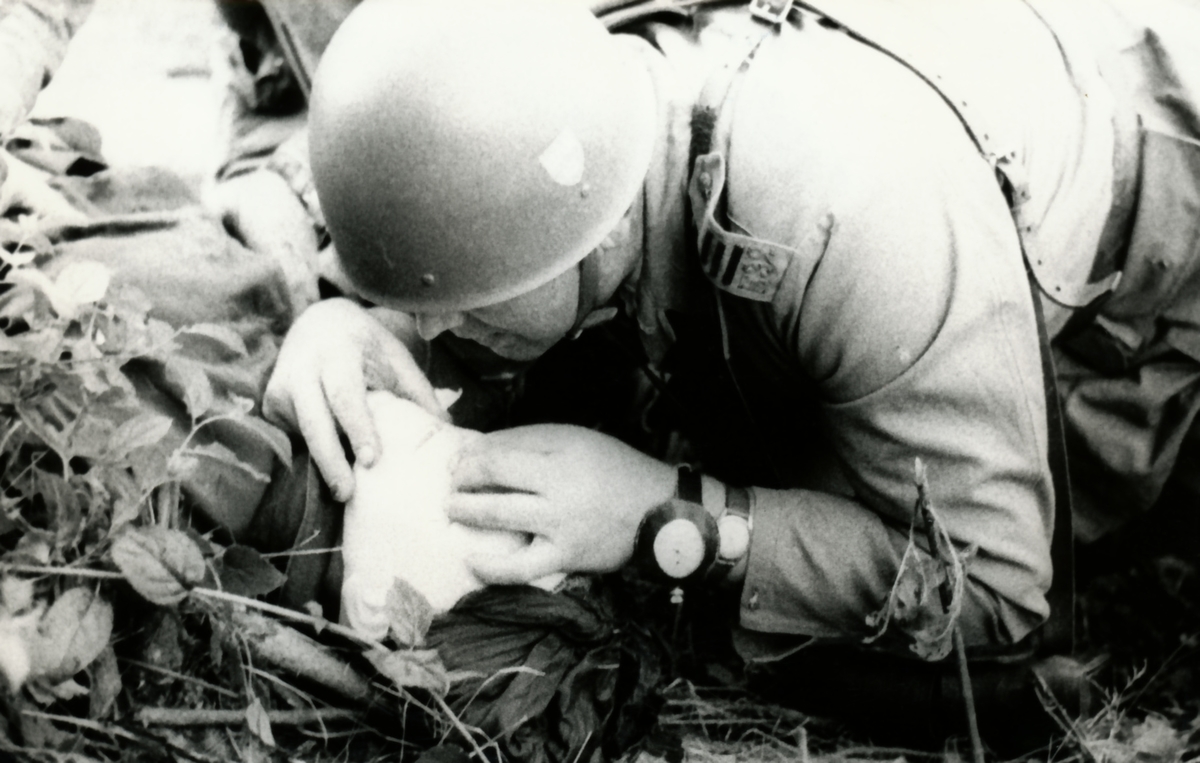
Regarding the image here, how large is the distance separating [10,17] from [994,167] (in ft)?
5.77

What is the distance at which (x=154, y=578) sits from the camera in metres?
1.36

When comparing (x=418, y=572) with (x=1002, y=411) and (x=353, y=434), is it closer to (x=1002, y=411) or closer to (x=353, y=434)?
(x=353, y=434)

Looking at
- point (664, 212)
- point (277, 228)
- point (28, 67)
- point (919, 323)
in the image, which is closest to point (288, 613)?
point (277, 228)

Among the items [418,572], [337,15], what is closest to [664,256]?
[418,572]

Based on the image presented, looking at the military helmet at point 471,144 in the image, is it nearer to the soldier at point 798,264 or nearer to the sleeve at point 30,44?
the soldier at point 798,264

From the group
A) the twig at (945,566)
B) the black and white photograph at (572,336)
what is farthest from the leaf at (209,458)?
the twig at (945,566)

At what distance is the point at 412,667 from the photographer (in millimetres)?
1508

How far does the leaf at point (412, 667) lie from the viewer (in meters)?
1.51

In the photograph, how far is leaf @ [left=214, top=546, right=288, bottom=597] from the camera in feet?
4.91

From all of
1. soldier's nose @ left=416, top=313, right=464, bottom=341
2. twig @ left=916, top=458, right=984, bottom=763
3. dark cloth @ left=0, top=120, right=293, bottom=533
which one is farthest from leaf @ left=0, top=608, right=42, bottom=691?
twig @ left=916, top=458, right=984, bottom=763

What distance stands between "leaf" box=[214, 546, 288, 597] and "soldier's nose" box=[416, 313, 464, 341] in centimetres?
42

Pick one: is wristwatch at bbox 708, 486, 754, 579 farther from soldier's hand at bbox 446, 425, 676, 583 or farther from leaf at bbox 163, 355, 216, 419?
leaf at bbox 163, 355, 216, 419

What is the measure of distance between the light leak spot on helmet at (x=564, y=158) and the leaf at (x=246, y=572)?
0.67 m

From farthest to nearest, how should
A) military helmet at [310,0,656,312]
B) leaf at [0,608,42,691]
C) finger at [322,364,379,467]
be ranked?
A: finger at [322,364,379,467], military helmet at [310,0,656,312], leaf at [0,608,42,691]
